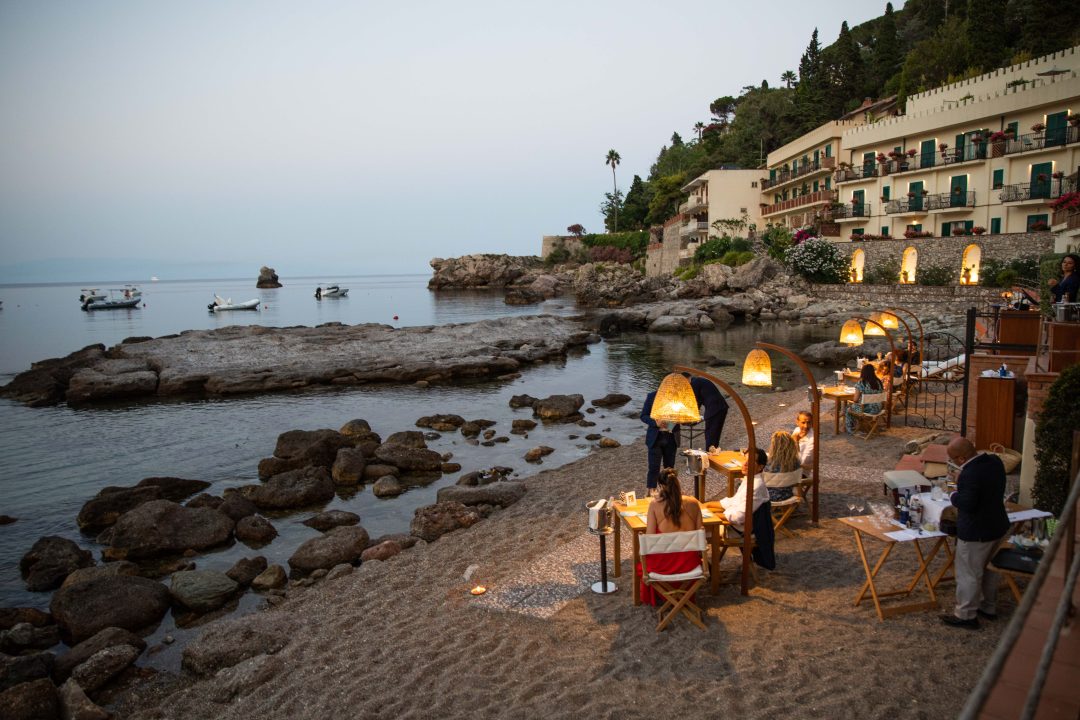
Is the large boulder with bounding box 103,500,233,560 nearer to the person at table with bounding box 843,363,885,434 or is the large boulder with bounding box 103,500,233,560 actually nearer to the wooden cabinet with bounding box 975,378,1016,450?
the person at table with bounding box 843,363,885,434

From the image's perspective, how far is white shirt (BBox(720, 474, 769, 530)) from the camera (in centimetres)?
809

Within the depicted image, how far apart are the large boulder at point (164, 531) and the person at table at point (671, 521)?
1024cm

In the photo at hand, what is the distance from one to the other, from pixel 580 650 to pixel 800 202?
195ft

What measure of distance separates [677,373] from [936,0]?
92940mm

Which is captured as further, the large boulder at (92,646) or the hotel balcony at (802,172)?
the hotel balcony at (802,172)

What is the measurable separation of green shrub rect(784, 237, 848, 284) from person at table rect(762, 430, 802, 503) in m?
48.4

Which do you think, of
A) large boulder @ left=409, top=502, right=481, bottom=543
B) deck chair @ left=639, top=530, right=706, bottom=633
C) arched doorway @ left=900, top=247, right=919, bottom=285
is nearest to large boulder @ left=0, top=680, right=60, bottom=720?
large boulder @ left=409, top=502, right=481, bottom=543

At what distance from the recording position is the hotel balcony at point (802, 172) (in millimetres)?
55075

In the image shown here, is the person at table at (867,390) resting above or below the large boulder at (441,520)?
above

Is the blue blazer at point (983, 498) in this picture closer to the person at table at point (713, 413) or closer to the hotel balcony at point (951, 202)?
the person at table at point (713, 413)

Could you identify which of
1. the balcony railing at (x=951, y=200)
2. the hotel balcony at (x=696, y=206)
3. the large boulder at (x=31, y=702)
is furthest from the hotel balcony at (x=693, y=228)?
the large boulder at (x=31, y=702)

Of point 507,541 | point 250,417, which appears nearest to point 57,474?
point 250,417

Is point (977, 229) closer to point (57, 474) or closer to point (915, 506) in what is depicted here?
point (915, 506)

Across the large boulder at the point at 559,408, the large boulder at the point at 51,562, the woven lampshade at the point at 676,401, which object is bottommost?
the large boulder at the point at 51,562
